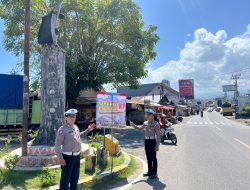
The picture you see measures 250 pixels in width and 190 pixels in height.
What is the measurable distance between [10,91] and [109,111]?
12721 millimetres

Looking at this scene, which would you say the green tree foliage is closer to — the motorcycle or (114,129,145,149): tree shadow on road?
(114,129,145,149): tree shadow on road

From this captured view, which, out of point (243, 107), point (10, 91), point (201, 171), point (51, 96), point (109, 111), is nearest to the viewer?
point (201, 171)

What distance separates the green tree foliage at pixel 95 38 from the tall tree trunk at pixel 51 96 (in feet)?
54.5

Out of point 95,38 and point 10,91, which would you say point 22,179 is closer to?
point 10,91

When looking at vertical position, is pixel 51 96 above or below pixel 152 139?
above

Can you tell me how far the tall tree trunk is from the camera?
33.4ft

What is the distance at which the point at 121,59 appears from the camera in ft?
94.4

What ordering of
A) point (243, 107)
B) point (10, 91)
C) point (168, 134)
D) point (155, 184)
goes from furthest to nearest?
point (243, 107) → point (10, 91) → point (168, 134) → point (155, 184)

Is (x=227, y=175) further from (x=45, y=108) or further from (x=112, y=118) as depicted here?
(x=45, y=108)

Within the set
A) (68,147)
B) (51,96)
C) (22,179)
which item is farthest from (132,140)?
(68,147)

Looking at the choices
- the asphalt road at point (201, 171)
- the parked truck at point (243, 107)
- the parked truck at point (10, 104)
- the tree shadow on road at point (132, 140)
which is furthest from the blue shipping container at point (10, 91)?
the parked truck at point (243, 107)

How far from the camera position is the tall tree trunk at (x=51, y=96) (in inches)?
401

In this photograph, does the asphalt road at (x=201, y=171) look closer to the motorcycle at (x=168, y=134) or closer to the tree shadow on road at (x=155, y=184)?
the tree shadow on road at (x=155, y=184)

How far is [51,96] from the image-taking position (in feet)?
33.6
